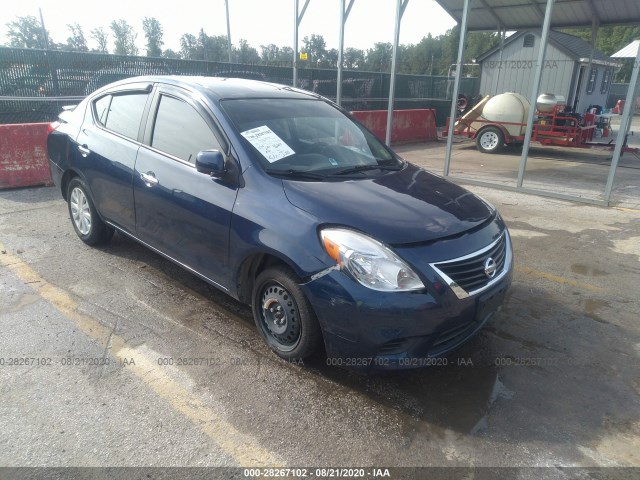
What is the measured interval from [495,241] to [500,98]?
11.9 m

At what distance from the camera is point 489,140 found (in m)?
13.8

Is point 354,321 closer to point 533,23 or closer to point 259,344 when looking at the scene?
point 259,344

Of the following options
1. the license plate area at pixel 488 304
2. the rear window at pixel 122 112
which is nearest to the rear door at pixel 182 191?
the rear window at pixel 122 112

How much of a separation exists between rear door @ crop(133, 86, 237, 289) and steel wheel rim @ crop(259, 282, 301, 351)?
38cm

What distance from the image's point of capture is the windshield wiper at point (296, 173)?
10.2 feet

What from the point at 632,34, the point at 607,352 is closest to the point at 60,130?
the point at 607,352

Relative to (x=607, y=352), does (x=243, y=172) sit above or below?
above

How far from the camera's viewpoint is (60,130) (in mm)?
4883

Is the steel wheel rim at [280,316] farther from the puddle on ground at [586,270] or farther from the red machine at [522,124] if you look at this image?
the red machine at [522,124]

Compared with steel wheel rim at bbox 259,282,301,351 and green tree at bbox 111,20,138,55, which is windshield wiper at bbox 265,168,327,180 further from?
green tree at bbox 111,20,138,55

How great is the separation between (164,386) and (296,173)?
1.58m

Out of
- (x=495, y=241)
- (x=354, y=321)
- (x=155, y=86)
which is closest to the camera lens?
(x=354, y=321)

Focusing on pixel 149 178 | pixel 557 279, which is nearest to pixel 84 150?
pixel 149 178

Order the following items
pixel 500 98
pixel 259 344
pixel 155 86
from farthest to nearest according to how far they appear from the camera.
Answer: pixel 500 98 → pixel 155 86 → pixel 259 344
